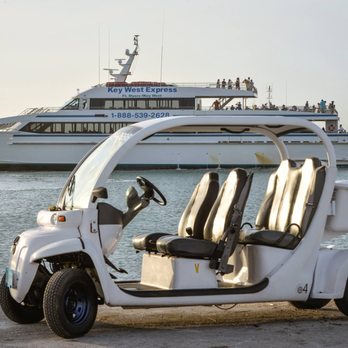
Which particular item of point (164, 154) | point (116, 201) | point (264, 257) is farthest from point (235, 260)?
point (164, 154)

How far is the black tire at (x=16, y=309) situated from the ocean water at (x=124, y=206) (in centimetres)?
744

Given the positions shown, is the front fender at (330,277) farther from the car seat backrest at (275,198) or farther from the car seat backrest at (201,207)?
the car seat backrest at (201,207)

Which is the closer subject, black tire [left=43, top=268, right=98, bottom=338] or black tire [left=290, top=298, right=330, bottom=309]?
black tire [left=43, top=268, right=98, bottom=338]

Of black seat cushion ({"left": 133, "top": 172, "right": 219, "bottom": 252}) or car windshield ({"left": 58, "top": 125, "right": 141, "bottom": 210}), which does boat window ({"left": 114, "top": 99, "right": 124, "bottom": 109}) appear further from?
car windshield ({"left": 58, "top": 125, "right": 141, "bottom": 210})

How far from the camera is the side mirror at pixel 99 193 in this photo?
7464mm

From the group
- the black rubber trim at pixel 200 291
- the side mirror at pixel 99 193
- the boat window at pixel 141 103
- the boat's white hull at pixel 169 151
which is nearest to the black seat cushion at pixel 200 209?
the black rubber trim at pixel 200 291

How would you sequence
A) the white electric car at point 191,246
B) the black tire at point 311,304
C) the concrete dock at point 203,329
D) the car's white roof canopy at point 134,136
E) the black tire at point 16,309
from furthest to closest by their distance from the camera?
the black tire at point 311,304
the black tire at point 16,309
the car's white roof canopy at point 134,136
the white electric car at point 191,246
the concrete dock at point 203,329

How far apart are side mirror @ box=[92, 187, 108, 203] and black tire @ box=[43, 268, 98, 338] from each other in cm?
48

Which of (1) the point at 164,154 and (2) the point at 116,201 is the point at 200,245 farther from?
(1) the point at 164,154

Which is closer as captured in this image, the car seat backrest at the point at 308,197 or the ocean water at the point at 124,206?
the car seat backrest at the point at 308,197

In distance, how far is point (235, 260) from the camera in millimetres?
8359

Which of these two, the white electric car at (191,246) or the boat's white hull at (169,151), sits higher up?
the white electric car at (191,246)

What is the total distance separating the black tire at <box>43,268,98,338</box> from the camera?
24.2 ft

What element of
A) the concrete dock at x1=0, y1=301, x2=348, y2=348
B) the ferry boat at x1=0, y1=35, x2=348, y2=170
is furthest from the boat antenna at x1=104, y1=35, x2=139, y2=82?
the concrete dock at x1=0, y1=301, x2=348, y2=348
